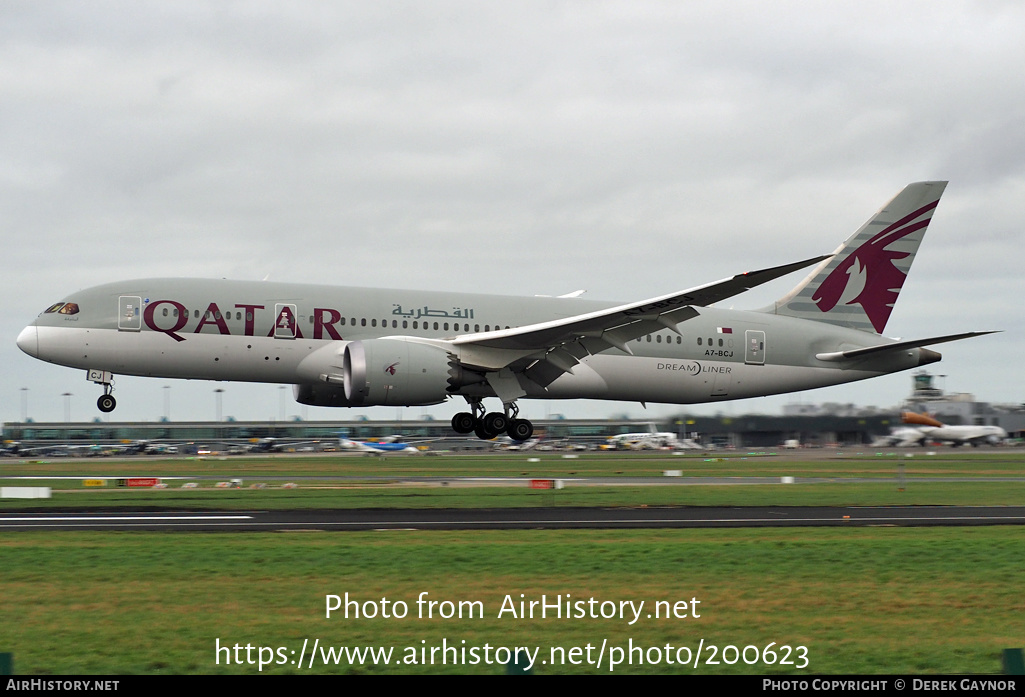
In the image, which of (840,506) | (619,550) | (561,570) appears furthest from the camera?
(840,506)

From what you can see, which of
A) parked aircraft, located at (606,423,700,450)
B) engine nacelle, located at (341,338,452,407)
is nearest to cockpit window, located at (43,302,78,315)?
engine nacelle, located at (341,338,452,407)

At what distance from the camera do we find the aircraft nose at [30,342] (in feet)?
118

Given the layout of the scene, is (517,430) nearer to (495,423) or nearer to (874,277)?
(495,423)

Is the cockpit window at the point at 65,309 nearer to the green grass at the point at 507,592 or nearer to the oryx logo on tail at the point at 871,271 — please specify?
the green grass at the point at 507,592

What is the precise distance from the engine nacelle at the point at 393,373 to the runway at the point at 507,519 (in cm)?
684

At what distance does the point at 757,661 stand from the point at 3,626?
8.79 metres

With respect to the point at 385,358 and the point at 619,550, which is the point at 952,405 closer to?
the point at 385,358

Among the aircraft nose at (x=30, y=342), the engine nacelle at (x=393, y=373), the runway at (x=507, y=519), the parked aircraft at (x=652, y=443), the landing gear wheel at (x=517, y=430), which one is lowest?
the parked aircraft at (x=652, y=443)

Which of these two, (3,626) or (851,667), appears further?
(3,626)

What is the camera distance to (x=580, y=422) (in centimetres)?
15200

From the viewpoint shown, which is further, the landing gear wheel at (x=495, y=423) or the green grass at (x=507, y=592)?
the landing gear wheel at (x=495, y=423)

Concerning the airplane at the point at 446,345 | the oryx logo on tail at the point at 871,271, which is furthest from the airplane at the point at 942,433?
the airplane at the point at 446,345
